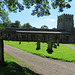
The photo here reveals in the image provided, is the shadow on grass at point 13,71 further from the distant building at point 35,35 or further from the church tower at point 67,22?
the church tower at point 67,22

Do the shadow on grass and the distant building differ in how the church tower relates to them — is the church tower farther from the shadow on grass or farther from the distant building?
the shadow on grass

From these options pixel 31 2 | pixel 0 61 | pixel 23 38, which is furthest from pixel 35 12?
pixel 23 38

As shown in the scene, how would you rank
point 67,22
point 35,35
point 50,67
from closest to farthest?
point 50,67
point 35,35
point 67,22

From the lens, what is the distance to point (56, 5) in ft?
25.6

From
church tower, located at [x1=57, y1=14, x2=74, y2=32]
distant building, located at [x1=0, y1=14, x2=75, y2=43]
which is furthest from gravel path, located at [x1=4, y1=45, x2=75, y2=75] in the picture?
church tower, located at [x1=57, y1=14, x2=74, y2=32]

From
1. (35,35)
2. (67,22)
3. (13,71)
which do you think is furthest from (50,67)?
(67,22)

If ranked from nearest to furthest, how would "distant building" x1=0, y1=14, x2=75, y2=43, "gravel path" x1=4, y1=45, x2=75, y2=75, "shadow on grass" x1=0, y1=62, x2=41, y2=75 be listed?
"shadow on grass" x1=0, y1=62, x2=41, y2=75
"gravel path" x1=4, y1=45, x2=75, y2=75
"distant building" x1=0, y1=14, x2=75, y2=43

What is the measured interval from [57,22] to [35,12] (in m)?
44.4

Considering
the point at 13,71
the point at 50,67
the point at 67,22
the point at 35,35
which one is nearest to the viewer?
the point at 13,71

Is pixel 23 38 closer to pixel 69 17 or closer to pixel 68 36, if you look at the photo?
pixel 68 36

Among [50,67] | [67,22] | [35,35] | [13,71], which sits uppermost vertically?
[67,22]

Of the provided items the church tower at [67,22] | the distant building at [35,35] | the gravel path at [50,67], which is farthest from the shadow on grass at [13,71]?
the church tower at [67,22]

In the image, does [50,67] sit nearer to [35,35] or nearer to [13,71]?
[13,71]

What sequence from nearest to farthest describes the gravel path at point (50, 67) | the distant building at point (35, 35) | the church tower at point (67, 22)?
the gravel path at point (50, 67) < the distant building at point (35, 35) < the church tower at point (67, 22)
